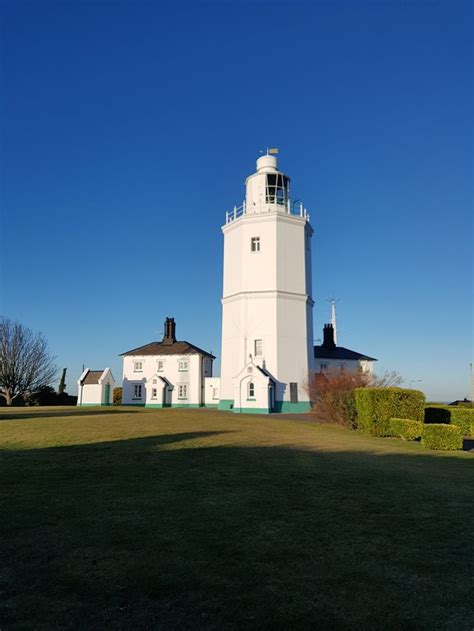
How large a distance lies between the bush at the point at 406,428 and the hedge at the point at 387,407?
1.03ft

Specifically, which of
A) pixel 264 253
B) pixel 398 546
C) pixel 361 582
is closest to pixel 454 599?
pixel 361 582

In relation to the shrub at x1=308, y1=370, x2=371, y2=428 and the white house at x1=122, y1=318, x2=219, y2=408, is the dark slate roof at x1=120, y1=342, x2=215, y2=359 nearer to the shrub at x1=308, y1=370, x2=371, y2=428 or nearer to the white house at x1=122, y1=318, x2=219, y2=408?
the white house at x1=122, y1=318, x2=219, y2=408

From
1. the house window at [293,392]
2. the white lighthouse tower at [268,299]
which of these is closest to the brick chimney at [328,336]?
the white lighthouse tower at [268,299]

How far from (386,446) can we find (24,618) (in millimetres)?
13210

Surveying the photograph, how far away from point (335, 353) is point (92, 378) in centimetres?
2537

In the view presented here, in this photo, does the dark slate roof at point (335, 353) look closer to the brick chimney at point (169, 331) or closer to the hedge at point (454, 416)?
the brick chimney at point (169, 331)

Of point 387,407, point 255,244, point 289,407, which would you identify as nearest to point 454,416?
point 387,407

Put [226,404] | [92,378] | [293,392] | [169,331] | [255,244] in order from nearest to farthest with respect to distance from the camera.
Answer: [293,392], [226,404], [255,244], [92,378], [169,331]

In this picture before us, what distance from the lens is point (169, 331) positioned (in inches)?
2030

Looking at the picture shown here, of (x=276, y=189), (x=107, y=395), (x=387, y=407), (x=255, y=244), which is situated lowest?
(x=387, y=407)

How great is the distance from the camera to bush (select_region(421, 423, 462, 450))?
49.0 feet

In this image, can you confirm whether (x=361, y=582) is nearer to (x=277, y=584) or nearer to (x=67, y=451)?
(x=277, y=584)

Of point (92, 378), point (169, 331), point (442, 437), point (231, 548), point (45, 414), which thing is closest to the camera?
point (231, 548)

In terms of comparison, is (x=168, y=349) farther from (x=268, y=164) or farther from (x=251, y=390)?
(x=268, y=164)
